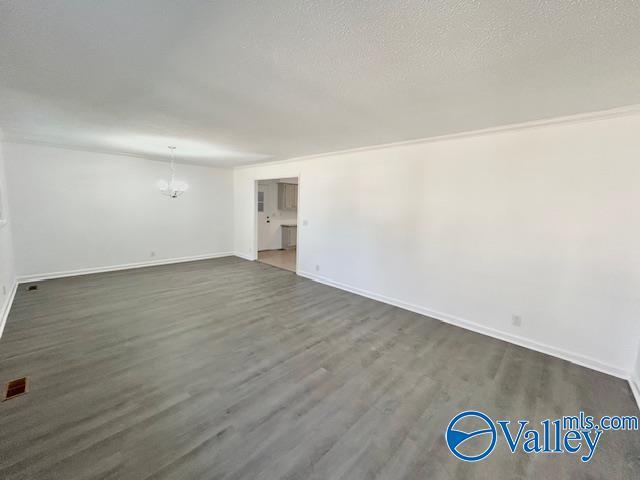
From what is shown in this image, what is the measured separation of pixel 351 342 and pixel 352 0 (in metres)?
2.97

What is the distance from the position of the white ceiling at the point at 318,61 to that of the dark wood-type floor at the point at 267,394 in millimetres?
2502

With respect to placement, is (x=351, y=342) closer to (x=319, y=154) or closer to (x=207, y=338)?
(x=207, y=338)

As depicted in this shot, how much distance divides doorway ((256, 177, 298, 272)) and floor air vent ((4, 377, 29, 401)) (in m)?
5.63

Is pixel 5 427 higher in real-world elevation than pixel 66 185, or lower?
lower

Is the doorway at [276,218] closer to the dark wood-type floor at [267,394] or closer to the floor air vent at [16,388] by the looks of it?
the dark wood-type floor at [267,394]

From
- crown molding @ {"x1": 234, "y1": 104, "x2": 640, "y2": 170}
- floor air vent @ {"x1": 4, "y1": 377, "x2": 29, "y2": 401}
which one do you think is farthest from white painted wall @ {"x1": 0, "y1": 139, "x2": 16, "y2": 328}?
crown molding @ {"x1": 234, "y1": 104, "x2": 640, "y2": 170}

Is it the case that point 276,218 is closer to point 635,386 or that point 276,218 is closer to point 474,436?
point 474,436

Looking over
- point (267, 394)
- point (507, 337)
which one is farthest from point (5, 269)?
point (507, 337)

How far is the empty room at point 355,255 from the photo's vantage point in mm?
1511

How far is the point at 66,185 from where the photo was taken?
502 cm

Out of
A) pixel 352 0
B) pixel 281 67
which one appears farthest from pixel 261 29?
pixel 352 0

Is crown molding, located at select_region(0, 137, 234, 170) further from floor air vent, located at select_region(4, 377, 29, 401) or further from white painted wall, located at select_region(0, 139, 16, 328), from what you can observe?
floor air vent, located at select_region(4, 377, 29, 401)

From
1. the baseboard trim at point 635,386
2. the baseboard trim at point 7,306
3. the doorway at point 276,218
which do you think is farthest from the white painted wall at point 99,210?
the baseboard trim at point 635,386

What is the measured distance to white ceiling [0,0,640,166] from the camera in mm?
1294
